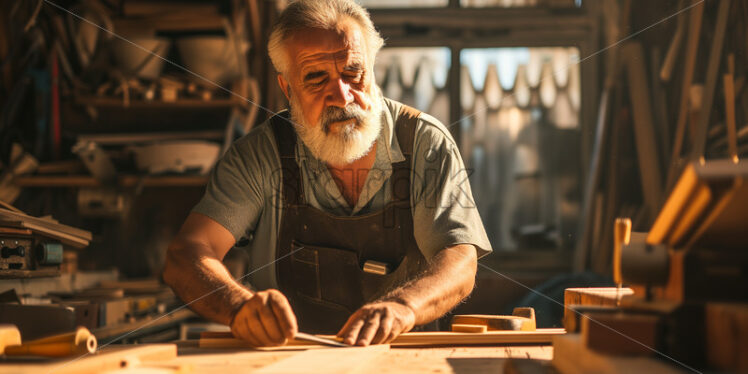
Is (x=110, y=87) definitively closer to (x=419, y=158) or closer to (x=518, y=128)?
(x=419, y=158)

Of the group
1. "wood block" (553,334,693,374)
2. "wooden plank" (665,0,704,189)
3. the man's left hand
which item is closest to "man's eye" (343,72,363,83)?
the man's left hand

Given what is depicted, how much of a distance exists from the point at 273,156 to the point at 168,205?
6.24 ft

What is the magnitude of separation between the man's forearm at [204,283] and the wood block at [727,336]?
1070mm

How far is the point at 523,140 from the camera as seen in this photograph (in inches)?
177

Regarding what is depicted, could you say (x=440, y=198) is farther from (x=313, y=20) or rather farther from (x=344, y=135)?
(x=313, y=20)

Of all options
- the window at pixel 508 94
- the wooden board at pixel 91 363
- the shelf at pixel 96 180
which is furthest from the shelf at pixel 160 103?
the wooden board at pixel 91 363

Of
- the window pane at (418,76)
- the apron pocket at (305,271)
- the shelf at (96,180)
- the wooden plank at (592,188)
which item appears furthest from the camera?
the window pane at (418,76)

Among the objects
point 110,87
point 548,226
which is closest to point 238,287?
point 110,87

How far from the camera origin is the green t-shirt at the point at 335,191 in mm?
2072

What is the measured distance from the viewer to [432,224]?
207 cm

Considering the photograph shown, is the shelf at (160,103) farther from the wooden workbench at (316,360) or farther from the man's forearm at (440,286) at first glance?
the wooden workbench at (316,360)

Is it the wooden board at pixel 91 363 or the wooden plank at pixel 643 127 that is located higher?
the wooden plank at pixel 643 127

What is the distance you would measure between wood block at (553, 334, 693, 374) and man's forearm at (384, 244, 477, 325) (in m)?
0.62

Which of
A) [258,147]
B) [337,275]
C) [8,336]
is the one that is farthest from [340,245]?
[8,336]
